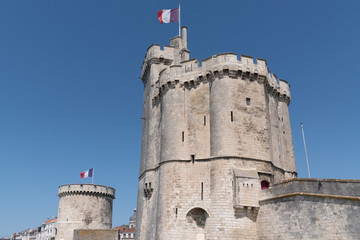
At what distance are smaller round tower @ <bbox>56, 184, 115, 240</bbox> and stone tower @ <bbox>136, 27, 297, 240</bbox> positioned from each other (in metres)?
18.9

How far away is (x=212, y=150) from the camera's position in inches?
880

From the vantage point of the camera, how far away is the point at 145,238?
25.2 m

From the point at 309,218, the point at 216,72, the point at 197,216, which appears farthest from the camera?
the point at 216,72

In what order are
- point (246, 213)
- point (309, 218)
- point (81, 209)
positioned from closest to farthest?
point (309, 218) < point (246, 213) < point (81, 209)

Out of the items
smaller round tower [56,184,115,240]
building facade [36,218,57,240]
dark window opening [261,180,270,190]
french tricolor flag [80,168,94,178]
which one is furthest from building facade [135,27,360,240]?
building facade [36,218,57,240]

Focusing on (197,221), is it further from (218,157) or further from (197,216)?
(218,157)

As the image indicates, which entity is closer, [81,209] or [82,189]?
[81,209]

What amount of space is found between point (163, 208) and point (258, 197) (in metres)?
6.24

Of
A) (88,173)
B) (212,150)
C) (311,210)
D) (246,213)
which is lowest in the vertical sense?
(311,210)

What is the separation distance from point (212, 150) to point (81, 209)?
1099 inches

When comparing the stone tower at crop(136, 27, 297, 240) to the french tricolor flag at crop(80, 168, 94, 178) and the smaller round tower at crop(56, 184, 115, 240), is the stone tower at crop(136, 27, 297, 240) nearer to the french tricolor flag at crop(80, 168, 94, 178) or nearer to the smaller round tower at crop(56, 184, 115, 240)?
the smaller round tower at crop(56, 184, 115, 240)

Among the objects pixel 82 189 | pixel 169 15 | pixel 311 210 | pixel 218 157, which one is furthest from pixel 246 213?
pixel 82 189

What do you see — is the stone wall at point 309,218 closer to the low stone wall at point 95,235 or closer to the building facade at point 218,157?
the building facade at point 218,157

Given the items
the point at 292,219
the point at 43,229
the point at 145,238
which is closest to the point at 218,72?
the point at 292,219
